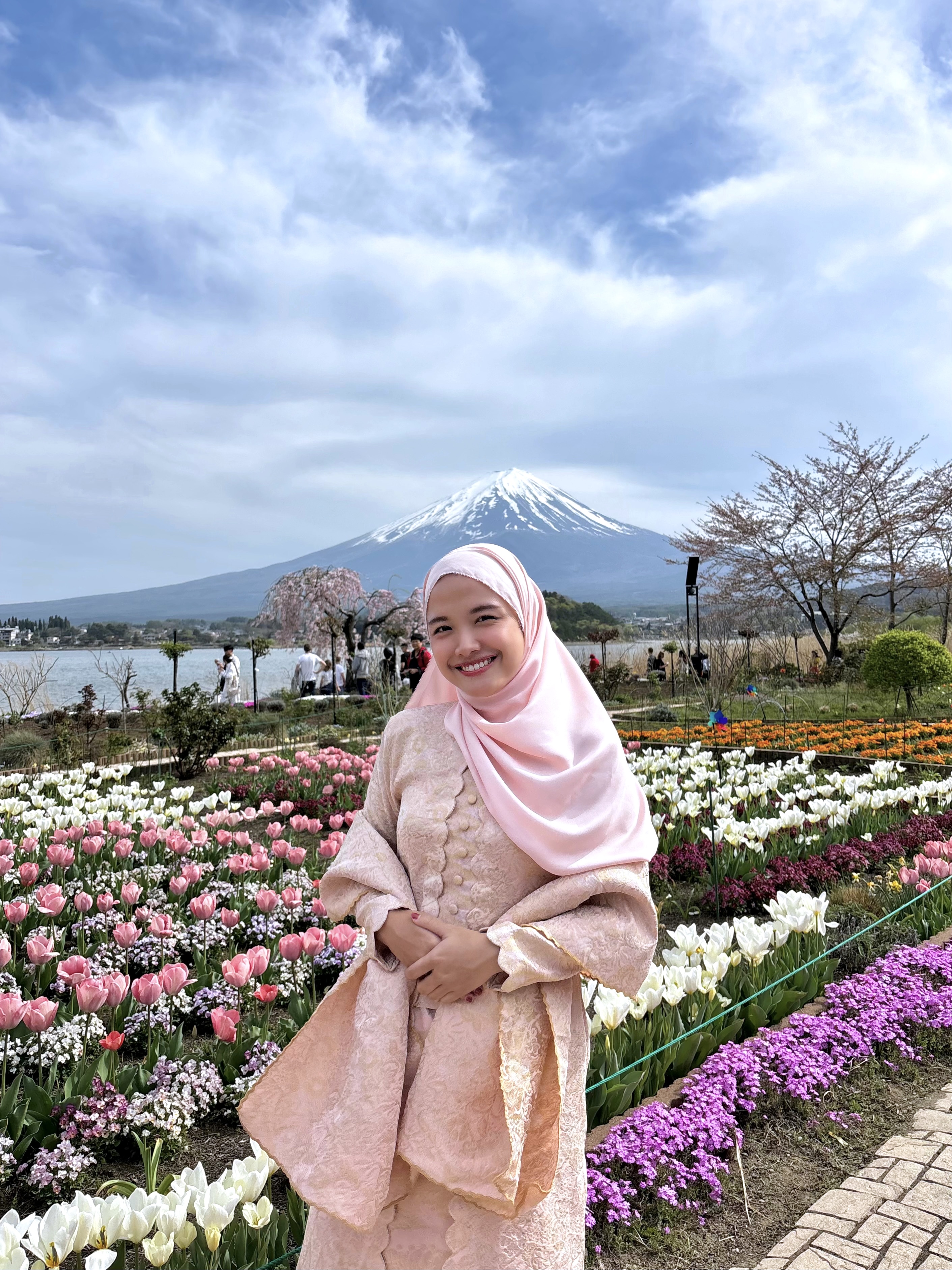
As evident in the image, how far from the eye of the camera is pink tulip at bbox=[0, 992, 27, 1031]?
246 centimetres

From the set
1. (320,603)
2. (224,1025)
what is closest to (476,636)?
(224,1025)

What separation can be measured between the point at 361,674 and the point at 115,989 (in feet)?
46.0

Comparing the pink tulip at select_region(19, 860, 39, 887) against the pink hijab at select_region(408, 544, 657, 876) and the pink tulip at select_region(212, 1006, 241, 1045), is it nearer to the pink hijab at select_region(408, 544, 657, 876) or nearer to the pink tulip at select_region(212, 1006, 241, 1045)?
the pink tulip at select_region(212, 1006, 241, 1045)

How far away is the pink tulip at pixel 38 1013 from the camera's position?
2.47m

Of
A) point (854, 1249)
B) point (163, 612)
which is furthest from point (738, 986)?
point (163, 612)

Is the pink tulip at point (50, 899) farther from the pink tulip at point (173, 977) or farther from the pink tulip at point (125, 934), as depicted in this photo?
the pink tulip at point (173, 977)

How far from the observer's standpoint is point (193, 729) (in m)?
8.20

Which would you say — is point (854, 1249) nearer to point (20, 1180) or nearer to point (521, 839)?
point (521, 839)

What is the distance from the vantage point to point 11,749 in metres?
8.95

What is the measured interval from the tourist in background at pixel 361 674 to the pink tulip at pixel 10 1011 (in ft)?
42.2

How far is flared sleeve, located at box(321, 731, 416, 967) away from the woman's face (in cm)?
24

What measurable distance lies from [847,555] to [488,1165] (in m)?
25.3

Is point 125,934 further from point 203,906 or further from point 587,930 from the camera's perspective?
point 587,930

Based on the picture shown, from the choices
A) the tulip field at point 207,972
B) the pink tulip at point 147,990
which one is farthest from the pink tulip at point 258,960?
the pink tulip at point 147,990
